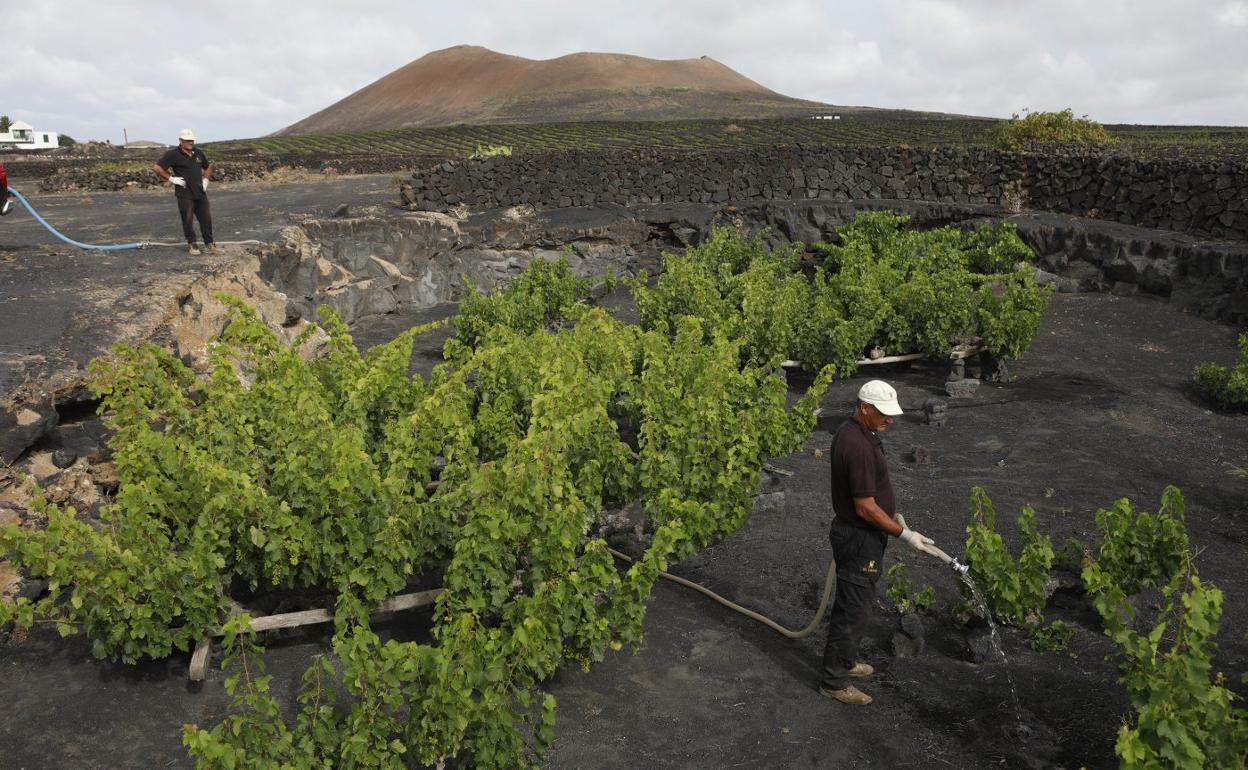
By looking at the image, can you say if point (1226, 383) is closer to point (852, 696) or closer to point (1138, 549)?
point (1138, 549)

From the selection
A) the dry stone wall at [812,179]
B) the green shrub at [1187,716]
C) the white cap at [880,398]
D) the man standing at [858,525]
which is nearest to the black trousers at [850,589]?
the man standing at [858,525]

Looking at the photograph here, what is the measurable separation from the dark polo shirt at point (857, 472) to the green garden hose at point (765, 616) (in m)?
0.45

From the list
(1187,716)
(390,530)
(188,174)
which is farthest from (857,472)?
(188,174)

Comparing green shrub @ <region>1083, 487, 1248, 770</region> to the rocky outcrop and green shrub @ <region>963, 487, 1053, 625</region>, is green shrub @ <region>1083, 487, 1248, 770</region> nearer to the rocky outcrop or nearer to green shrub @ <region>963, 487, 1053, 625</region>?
green shrub @ <region>963, 487, 1053, 625</region>

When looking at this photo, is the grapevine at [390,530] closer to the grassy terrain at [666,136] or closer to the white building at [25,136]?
the grassy terrain at [666,136]

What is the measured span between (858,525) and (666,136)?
33.4 metres

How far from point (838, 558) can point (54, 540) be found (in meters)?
4.77

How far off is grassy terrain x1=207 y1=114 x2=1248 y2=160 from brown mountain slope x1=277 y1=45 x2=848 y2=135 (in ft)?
46.3

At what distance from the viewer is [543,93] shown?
6794cm

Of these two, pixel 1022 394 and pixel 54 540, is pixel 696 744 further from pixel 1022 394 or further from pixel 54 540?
pixel 1022 394

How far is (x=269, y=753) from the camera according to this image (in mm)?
4609

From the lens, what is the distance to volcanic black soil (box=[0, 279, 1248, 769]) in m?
5.64

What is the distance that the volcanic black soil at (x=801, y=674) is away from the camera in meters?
5.64

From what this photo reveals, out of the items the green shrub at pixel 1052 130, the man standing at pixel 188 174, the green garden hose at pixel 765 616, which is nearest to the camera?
the green garden hose at pixel 765 616
